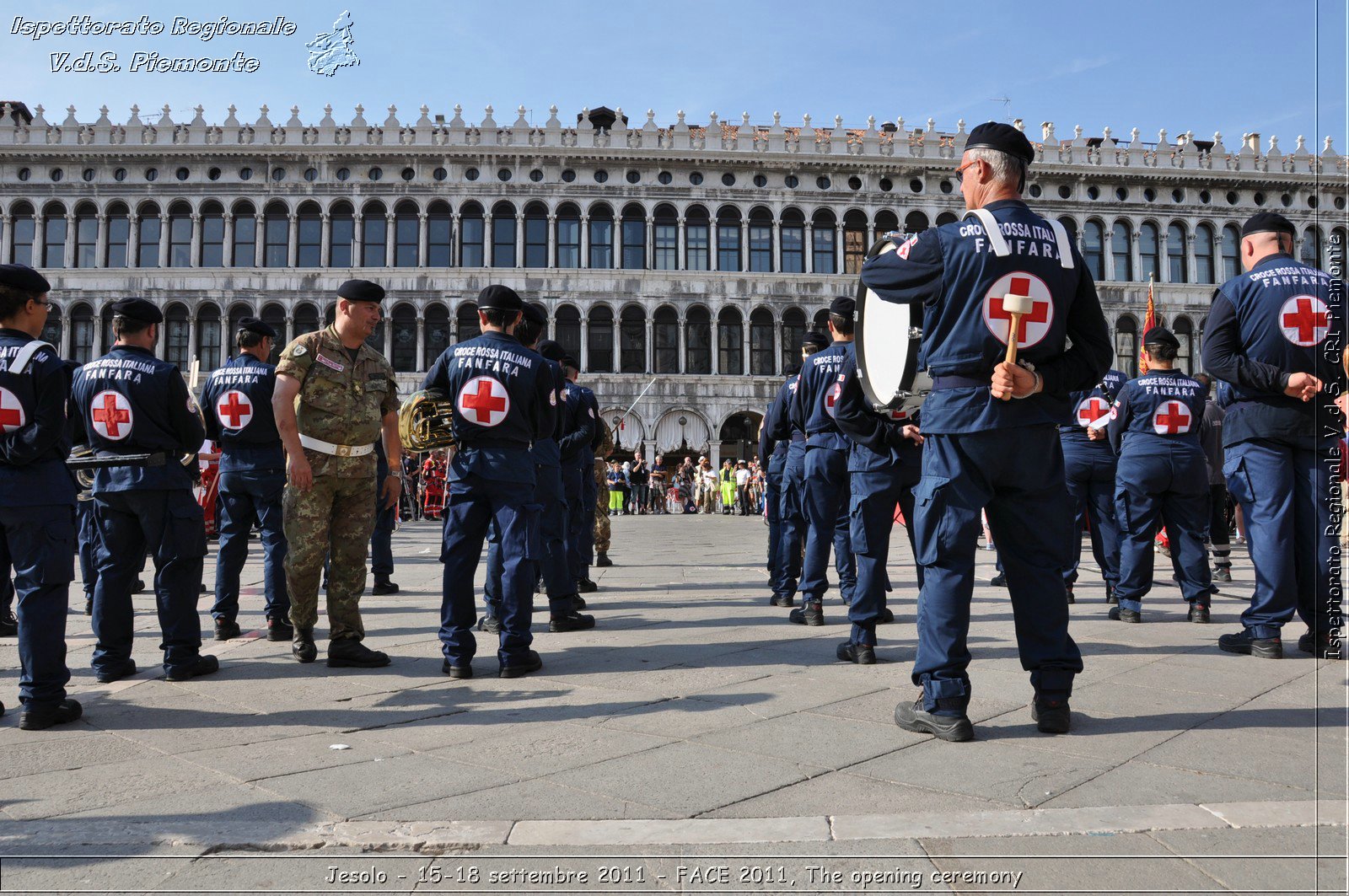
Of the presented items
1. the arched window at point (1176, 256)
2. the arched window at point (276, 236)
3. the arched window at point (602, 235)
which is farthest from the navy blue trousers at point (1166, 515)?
the arched window at point (1176, 256)

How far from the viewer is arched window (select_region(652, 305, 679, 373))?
39.9 meters

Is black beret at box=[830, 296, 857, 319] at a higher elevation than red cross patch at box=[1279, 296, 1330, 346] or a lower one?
higher

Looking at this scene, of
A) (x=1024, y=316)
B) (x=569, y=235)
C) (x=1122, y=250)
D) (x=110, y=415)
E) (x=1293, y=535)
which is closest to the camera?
(x=1024, y=316)

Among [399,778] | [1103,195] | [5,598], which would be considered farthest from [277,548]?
[1103,195]

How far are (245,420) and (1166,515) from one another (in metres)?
6.11

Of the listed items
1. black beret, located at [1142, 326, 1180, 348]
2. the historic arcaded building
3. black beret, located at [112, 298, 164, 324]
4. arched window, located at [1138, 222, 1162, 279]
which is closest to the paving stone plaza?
black beret, located at [112, 298, 164, 324]

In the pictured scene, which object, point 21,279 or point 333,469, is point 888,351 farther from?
point 21,279

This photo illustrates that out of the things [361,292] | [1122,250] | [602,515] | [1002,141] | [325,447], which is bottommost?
[602,515]

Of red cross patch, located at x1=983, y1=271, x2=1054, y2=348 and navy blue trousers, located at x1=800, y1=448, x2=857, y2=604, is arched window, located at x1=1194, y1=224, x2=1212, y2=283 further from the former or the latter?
red cross patch, located at x1=983, y1=271, x2=1054, y2=348

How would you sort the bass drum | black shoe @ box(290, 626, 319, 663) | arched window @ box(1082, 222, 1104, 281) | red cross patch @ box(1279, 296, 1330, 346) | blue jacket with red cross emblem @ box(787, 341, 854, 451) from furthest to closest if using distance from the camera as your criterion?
arched window @ box(1082, 222, 1104, 281), blue jacket with red cross emblem @ box(787, 341, 854, 451), black shoe @ box(290, 626, 319, 663), red cross patch @ box(1279, 296, 1330, 346), the bass drum

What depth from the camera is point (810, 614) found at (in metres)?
6.41

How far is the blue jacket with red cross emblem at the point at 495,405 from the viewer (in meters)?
5.00

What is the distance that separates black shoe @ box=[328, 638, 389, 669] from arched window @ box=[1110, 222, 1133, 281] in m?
43.2

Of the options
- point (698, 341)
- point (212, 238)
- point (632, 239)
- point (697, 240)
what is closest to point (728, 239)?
point (697, 240)
